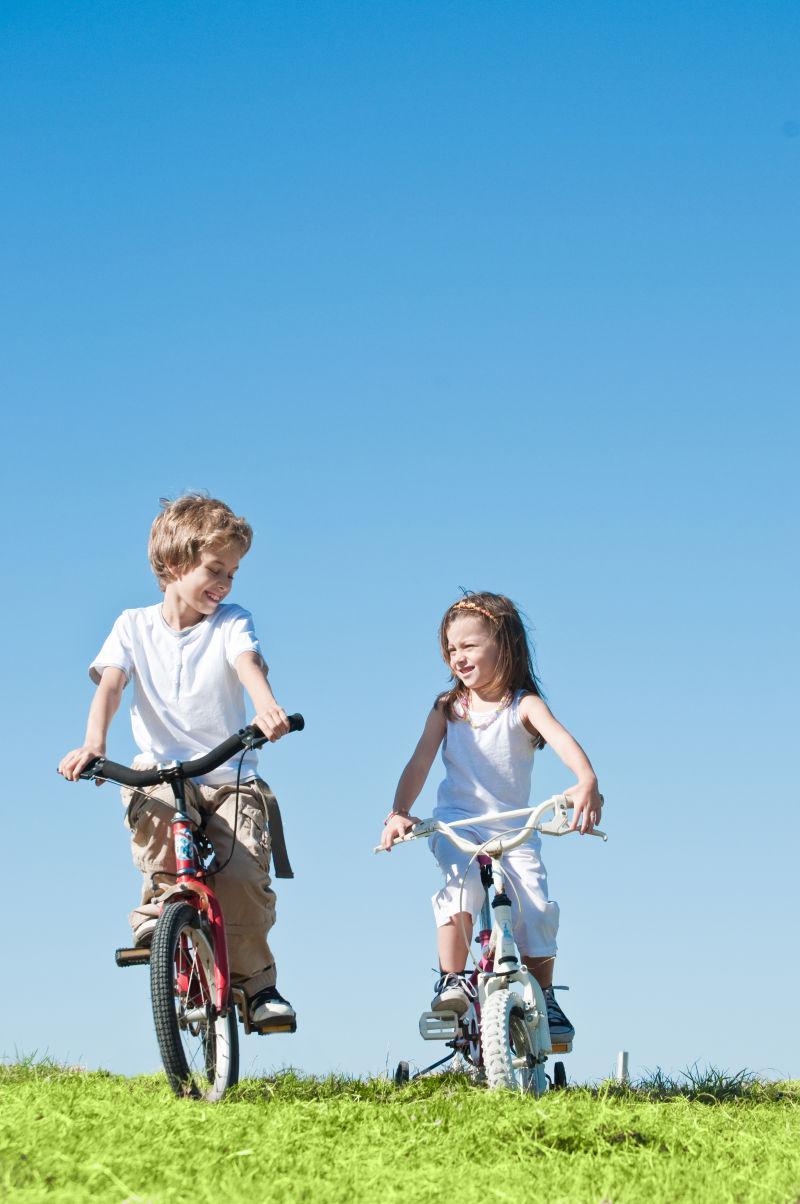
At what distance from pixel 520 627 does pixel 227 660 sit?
5.69 ft

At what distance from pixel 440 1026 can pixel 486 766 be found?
4.66 ft

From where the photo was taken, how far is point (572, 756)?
657 centimetres

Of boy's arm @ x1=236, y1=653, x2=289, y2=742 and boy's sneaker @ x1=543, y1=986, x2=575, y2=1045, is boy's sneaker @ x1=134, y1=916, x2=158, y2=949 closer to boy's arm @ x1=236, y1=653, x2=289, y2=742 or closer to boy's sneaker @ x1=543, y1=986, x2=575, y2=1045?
boy's arm @ x1=236, y1=653, x2=289, y2=742

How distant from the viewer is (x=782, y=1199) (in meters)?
3.91

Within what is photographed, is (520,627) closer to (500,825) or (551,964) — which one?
(500,825)

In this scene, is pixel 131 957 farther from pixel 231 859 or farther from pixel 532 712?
pixel 532 712

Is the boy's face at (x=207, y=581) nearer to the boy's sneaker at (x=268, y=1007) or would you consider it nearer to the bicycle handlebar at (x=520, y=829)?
the bicycle handlebar at (x=520, y=829)

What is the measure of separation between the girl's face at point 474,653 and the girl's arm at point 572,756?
26 centimetres

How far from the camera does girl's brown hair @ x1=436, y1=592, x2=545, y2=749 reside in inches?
279

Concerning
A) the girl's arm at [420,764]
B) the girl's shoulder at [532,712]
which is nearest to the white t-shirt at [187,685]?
the girl's arm at [420,764]

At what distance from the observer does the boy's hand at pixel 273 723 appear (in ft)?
18.4

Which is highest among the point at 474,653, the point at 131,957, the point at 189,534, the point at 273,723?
the point at 189,534

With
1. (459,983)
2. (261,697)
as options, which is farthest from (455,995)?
(261,697)

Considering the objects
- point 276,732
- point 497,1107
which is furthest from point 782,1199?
point 276,732
